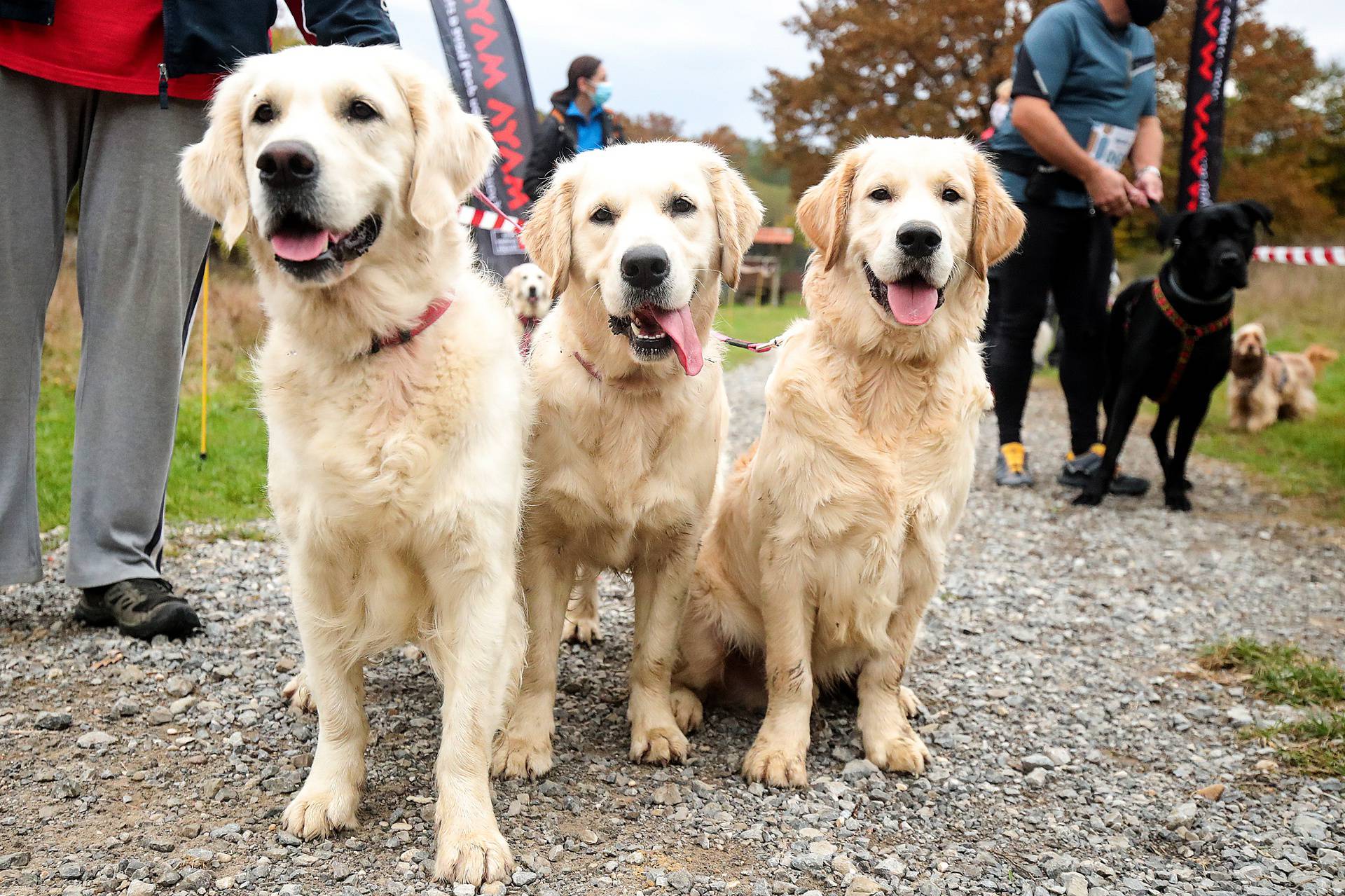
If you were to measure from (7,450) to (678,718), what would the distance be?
7.05ft

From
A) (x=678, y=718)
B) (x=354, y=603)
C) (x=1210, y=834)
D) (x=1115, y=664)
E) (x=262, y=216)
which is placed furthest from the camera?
(x=1115, y=664)

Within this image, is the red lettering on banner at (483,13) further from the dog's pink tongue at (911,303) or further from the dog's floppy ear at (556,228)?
the dog's pink tongue at (911,303)

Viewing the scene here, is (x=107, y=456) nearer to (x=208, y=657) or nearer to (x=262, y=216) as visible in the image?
(x=208, y=657)

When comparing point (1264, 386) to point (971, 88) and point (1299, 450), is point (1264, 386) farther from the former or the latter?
point (971, 88)

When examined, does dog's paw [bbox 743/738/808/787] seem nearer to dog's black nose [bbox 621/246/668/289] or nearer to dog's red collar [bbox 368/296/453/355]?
dog's black nose [bbox 621/246/668/289]

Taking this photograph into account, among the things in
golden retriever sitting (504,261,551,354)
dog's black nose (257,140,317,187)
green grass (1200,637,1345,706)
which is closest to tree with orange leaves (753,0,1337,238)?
golden retriever sitting (504,261,551,354)

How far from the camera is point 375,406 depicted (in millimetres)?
2082

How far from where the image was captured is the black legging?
5.63m

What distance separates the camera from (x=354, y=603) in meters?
2.14

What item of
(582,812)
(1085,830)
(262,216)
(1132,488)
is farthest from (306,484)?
(1132,488)

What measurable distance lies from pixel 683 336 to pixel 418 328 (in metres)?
0.68

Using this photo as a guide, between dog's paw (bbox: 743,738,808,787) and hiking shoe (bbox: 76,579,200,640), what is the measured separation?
1819 millimetres

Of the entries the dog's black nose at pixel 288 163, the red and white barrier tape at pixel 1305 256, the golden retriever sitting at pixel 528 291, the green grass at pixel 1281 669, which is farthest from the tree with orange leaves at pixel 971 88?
the dog's black nose at pixel 288 163

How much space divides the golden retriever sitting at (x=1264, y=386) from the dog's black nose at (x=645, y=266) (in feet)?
25.3
